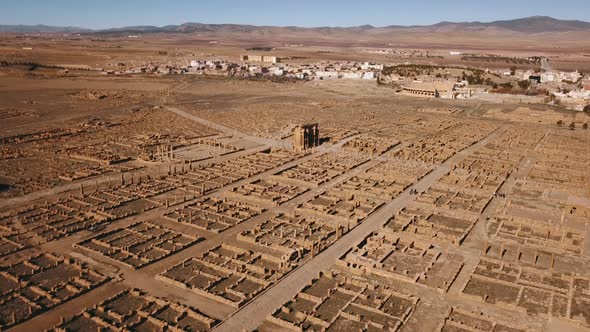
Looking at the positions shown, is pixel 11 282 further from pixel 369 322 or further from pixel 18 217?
pixel 369 322

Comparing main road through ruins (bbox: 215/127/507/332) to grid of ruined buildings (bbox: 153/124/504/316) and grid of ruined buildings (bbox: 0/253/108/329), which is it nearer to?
grid of ruined buildings (bbox: 153/124/504/316)

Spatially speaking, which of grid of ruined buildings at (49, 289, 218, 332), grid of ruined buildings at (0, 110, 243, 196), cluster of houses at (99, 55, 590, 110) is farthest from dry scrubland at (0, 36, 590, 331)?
cluster of houses at (99, 55, 590, 110)

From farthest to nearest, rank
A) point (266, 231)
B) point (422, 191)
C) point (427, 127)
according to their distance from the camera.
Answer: point (427, 127)
point (422, 191)
point (266, 231)

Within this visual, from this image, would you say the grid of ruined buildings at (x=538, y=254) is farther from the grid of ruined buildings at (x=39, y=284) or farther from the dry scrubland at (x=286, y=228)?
the grid of ruined buildings at (x=39, y=284)

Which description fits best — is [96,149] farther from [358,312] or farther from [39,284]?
[358,312]

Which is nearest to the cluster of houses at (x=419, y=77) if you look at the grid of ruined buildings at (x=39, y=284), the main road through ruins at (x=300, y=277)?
the main road through ruins at (x=300, y=277)

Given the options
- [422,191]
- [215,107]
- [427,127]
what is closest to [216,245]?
[422,191]
